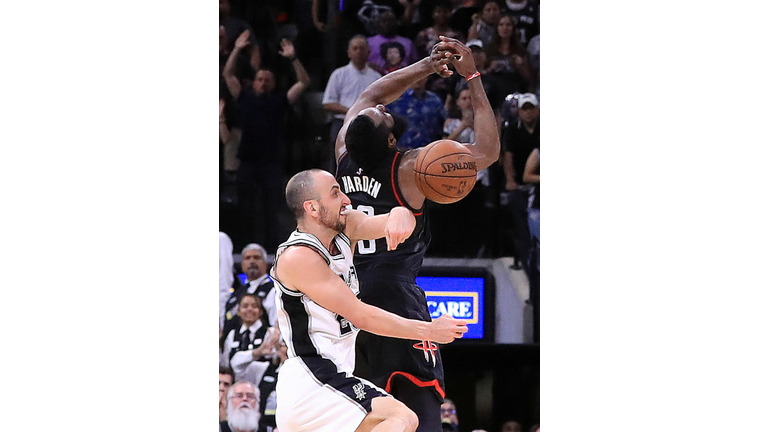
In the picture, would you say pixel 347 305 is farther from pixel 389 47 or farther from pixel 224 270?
pixel 389 47

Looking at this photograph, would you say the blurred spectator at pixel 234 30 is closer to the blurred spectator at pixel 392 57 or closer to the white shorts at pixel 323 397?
the blurred spectator at pixel 392 57

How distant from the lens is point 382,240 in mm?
4352

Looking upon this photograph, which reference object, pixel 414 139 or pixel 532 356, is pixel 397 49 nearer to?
pixel 414 139

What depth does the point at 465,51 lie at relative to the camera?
4539 mm

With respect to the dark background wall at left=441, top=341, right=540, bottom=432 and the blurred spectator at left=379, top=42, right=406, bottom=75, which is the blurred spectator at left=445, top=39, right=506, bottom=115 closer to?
the blurred spectator at left=379, top=42, right=406, bottom=75

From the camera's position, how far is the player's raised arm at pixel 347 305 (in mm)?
4125

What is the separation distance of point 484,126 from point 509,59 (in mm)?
410

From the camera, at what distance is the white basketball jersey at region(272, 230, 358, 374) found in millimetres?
4188

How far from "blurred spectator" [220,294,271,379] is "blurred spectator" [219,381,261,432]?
0.16 m

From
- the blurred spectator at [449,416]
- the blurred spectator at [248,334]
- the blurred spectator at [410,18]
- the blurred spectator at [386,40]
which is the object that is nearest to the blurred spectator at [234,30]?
the blurred spectator at [386,40]

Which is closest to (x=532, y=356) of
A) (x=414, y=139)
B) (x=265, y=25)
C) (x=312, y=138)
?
(x=414, y=139)

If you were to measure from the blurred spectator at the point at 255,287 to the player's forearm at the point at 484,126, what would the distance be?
51.2 inches

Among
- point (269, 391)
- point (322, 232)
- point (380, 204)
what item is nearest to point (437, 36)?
point (380, 204)

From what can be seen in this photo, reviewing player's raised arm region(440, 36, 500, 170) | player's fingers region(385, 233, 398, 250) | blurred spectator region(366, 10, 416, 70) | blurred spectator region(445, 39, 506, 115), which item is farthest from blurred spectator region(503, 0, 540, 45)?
player's fingers region(385, 233, 398, 250)
